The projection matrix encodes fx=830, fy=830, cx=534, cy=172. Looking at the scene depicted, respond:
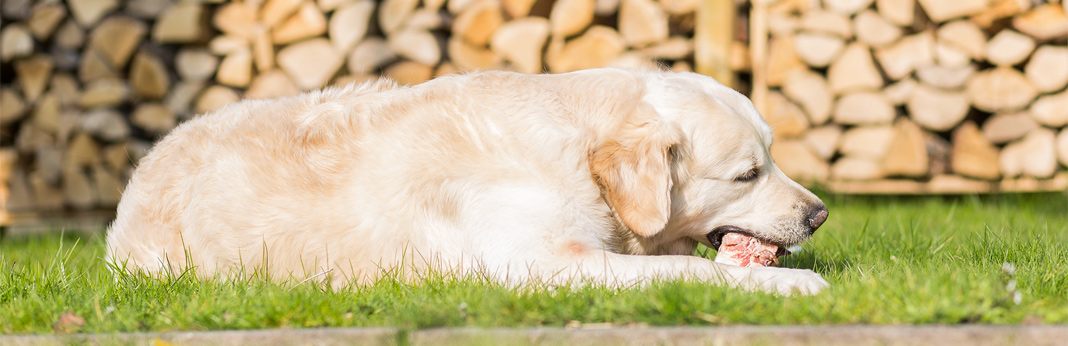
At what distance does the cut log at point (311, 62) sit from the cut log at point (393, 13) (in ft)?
1.45

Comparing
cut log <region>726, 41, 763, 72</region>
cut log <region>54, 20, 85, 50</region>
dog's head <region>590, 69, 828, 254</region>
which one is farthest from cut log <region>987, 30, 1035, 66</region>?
cut log <region>54, 20, 85, 50</region>

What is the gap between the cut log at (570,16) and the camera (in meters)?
6.49

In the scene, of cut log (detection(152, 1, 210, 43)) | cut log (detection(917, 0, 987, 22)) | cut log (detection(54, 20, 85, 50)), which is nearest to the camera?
cut log (detection(917, 0, 987, 22))

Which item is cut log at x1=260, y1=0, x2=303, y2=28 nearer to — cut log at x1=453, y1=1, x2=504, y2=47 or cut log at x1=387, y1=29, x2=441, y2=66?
cut log at x1=387, y1=29, x2=441, y2=66

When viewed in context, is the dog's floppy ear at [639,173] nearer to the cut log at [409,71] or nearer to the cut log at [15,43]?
the cut log at [409,71]

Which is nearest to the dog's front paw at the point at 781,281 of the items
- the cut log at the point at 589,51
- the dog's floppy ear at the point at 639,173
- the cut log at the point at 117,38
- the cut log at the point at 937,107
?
the dog's floppy ear at the point at 639,173

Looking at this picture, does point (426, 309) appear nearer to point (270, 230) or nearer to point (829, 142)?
point (270, 230)

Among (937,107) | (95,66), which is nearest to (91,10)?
(95,66)

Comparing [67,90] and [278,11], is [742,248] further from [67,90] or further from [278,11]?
[67,90]

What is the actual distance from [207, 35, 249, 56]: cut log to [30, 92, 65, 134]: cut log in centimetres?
156

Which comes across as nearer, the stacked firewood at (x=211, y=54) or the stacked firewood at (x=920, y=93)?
the stacked firewood at (x=920, y=93)

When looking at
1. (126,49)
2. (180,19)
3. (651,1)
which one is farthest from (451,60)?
(126,49)

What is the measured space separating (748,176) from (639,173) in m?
0.49

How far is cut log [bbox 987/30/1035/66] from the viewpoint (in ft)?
20.7
